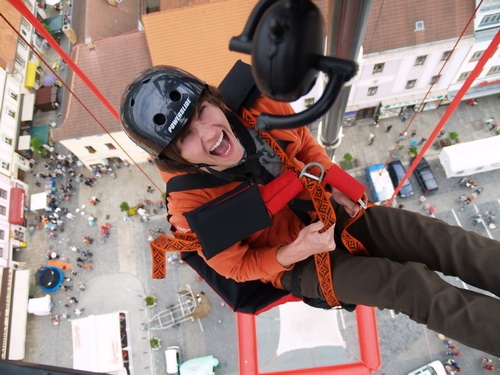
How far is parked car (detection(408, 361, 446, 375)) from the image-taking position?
1177 centimetres

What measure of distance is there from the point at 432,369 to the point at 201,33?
479 inches

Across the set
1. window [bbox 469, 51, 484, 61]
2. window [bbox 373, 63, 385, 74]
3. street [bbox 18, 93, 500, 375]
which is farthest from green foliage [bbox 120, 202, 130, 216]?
window [bbox 469, 51, 484, 61]

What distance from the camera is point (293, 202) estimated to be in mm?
4172

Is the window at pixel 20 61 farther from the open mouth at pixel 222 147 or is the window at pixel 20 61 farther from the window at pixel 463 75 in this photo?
the window at pixel 463 75

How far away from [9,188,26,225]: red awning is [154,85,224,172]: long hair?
518 inches

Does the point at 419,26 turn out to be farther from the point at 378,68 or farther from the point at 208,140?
the point at 208,140

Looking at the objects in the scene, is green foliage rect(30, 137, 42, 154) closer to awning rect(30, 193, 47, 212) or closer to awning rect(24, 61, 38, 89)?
awning rect(30, 193, 47, 212)

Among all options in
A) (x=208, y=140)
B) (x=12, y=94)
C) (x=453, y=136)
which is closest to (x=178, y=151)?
Result: (x=208, y=140)

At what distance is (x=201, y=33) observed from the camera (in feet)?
37.7

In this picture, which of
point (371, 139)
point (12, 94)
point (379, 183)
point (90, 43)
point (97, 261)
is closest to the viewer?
point (90, 43)

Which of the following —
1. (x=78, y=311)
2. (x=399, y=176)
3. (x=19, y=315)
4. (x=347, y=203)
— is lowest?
(x=347, y=203)

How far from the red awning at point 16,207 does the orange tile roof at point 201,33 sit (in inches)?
308

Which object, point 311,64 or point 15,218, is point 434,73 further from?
point 15,218

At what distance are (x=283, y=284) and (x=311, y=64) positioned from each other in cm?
342
